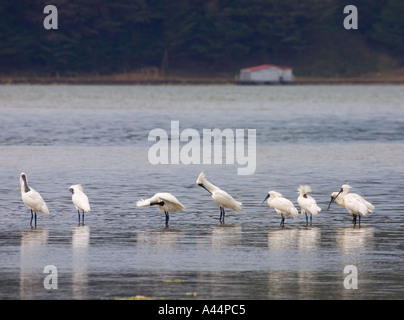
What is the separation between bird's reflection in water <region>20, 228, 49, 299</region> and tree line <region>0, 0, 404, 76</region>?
146 meters

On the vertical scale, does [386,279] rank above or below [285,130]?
below

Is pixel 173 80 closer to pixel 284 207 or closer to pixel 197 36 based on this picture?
pixel 197 36

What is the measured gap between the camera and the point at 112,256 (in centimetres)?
1728

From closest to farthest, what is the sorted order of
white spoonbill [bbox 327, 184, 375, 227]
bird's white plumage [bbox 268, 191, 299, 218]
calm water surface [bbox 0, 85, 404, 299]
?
calm water surface [bbox 0, 85, 404, 299] → bird's white plumage [bbox 268, 191, 299, 218] → white spoonbill [bbox 327, 184, 375, 227]

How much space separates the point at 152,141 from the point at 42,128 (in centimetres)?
1163

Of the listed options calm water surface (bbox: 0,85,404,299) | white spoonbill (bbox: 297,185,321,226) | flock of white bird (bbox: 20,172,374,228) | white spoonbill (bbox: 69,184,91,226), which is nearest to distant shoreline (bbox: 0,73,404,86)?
calm water surface (bbox: 0,85,404,299)

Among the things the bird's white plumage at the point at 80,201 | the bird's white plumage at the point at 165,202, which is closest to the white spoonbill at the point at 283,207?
the bird's white plumage at the point at 165,202

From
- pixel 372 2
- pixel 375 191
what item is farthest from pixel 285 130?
pixel 372 2

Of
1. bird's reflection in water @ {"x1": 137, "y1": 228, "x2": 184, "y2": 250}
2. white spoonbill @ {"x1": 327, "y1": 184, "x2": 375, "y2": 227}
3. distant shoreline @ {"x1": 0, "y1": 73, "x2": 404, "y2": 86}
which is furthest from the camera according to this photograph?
distant shoreline @ {"x1": 0, "y1": 73, "x2": 404, "y2": 86}

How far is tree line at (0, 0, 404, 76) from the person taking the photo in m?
167

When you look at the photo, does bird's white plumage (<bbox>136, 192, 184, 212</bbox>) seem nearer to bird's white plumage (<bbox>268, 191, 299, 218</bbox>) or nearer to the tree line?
bird's white plumage (<bbox>268, 191, 299, 218</bbox>)

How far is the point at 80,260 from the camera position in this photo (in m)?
16.9
